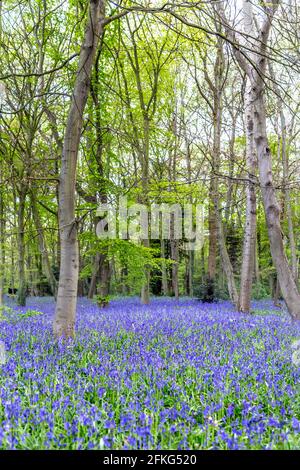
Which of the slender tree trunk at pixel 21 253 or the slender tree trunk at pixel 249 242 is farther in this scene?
the slender tree trunk at pixel 21 253

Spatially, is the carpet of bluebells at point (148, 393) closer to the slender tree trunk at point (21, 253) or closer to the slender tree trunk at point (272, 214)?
the slender tree trunk at point (272, 214)

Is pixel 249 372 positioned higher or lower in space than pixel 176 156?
lower

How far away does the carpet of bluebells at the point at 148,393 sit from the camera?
2.27 metres

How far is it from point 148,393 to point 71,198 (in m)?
2.85

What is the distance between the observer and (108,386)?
3.15 m

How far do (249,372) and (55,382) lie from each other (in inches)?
71.3

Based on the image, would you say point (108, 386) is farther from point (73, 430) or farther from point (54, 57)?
point (54, 57)

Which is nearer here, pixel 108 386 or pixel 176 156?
pixel 108 386

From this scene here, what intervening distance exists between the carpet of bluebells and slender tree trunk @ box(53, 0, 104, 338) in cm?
43

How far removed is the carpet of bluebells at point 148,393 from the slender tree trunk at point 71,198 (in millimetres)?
425

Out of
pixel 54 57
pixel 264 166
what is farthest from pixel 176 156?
pixel 264 166

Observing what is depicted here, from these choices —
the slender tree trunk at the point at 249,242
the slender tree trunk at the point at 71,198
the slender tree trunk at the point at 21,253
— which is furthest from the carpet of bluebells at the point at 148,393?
the slender tree trunk at the point at 21,253

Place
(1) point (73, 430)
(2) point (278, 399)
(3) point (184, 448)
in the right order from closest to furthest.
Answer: (3) point (184, 448) → (1) point (73, 430) → (2) point (278, 399)

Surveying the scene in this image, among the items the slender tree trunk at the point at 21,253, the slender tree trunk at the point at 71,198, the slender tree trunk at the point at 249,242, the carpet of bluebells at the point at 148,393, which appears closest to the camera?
the carpet of bluebells at the point at 148,393
